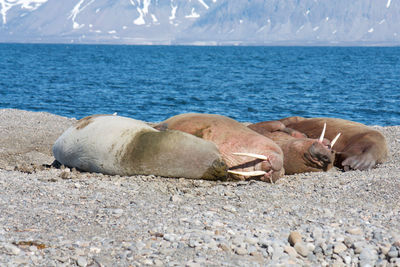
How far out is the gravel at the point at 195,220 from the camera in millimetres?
4578

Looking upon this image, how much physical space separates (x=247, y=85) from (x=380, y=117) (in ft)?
55.4

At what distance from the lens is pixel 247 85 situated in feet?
127

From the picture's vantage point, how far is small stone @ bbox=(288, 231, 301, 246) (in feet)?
15.8

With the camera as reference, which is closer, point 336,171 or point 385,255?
point 385,255

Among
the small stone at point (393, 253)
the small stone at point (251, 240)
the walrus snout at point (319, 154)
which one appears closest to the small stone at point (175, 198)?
the small stone at point (251, 240)

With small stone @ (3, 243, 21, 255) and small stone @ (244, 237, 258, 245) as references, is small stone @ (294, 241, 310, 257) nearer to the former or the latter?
small stone @ (244, 237, 258, 245)

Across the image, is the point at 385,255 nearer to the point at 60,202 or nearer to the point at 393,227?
the point at 393,227

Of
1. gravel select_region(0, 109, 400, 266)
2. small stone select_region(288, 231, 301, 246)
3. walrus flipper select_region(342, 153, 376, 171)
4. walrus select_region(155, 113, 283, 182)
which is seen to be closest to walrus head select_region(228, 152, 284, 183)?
walrus select_region(155, 113, 283, 182)

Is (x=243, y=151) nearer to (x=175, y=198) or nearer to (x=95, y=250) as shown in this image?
(x=175, y=198)

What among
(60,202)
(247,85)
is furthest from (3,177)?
(247,85)

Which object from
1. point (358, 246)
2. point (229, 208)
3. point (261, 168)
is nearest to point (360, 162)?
point (261, 168)

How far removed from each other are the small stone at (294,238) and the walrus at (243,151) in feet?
7.53

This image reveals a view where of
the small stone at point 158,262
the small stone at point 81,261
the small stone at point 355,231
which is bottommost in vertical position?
the small stone at point 355,231

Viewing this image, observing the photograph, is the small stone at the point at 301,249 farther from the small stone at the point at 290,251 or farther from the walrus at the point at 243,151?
the walrus at the point at 243,151
